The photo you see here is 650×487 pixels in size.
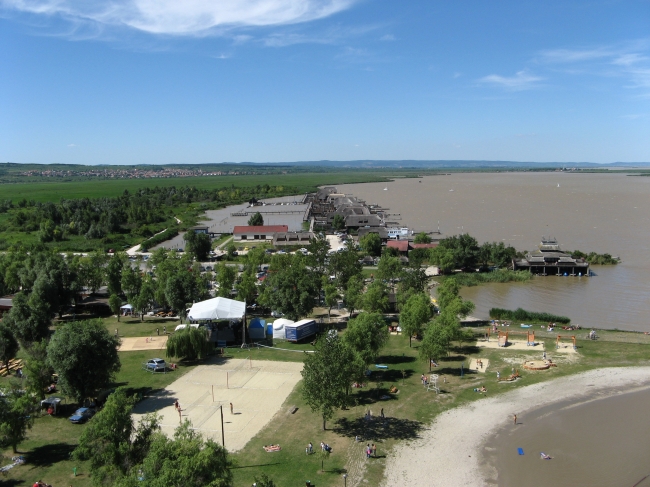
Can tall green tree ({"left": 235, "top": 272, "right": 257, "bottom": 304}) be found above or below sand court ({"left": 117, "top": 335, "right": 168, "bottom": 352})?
above

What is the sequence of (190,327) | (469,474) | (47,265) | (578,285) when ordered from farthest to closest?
(578,285) → (47,265) → (190,327) → (469,474)

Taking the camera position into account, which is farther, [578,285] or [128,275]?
[578,285]

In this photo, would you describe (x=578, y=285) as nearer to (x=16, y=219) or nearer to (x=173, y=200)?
(x=16, y=219)

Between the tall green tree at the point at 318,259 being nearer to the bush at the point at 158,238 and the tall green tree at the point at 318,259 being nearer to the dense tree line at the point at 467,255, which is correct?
the dense tree line at the point at 467,255

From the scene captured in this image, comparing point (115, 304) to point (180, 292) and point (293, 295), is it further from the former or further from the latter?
point (293, 295)

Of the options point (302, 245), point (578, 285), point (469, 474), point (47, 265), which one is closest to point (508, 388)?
point (469, 474)

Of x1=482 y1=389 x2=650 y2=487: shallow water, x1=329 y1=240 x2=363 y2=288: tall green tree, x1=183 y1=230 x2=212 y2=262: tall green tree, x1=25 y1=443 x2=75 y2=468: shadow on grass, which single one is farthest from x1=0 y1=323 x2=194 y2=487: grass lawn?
x1=183 y1=230 x2=212 y2=262: tall green tree

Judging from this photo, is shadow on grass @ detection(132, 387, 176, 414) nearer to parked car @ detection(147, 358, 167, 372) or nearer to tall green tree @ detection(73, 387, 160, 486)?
parked car @ detection(147, 358, 167, 372)

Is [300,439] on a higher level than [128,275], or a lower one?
lower
